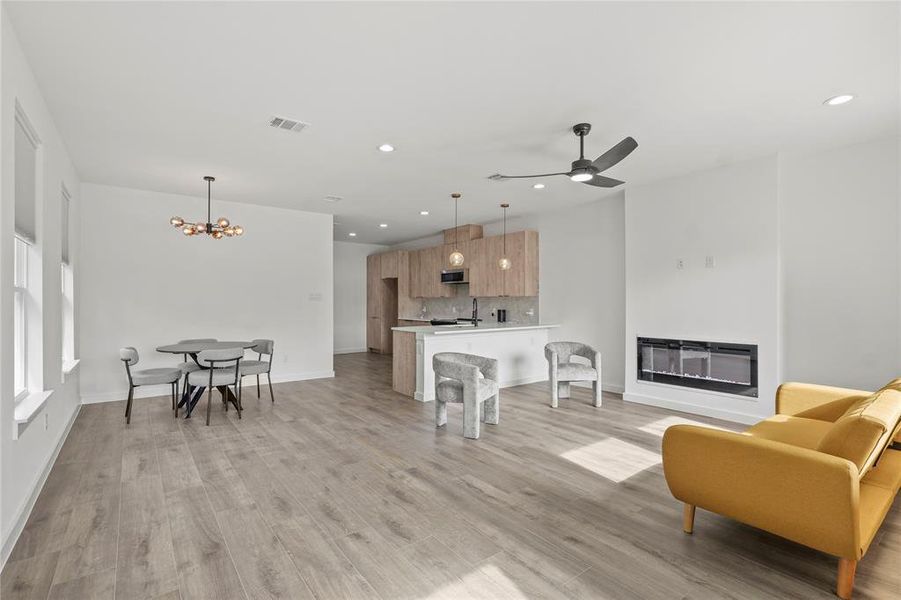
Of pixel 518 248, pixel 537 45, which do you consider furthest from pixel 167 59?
pixel 518 248

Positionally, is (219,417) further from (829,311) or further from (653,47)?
(829,311)

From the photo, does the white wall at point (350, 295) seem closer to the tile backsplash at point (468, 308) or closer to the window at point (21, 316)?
the tile backsplash at point (468, 308)

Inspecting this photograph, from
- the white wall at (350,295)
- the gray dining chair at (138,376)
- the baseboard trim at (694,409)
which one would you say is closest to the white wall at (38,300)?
the gray dining chair at (138,376)

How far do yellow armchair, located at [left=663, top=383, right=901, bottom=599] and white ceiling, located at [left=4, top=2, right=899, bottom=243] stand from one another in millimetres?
2194

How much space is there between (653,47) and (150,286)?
666 cm

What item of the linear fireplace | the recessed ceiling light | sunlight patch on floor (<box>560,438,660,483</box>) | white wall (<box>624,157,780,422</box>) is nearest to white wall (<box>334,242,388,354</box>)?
white wall (<box>624,157,780,422</box>)

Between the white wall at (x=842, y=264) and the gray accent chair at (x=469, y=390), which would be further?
the gray accent chair at (x=469, y=390)

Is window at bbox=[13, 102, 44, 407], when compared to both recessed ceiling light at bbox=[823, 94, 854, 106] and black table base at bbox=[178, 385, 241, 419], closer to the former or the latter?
black table base at bbox=[178, 385, 241, 419]

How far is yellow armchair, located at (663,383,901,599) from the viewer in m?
1.89

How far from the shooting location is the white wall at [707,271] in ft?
15.1

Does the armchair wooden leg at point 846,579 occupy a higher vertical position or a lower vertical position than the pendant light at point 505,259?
lower

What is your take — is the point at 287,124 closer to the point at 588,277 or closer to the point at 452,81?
the point at 452,81

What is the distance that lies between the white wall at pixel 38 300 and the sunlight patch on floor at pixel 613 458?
3722mm

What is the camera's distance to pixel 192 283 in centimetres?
637
